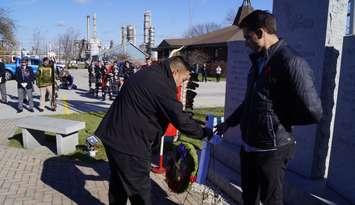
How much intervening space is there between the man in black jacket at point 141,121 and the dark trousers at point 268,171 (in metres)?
0.53

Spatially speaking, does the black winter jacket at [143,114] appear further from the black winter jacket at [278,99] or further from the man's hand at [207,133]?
the black winter jacket at [278,99]

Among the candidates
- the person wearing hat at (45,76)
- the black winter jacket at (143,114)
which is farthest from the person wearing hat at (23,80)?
the black winter jacket at (143,114)

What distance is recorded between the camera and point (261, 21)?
2854mm

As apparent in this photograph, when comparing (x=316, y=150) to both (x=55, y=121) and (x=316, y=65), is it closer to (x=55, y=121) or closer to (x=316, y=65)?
(x=316, y=65)

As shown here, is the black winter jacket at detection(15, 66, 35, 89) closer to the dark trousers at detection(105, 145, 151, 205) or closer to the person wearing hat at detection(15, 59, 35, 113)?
the person wearing hat at detection(15, 59, 35, 113)

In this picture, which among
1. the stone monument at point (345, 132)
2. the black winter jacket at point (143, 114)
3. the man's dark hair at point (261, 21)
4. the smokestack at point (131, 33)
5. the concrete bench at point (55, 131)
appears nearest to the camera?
the man's dark hair at point (261, 21)

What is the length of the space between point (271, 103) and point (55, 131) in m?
5.08

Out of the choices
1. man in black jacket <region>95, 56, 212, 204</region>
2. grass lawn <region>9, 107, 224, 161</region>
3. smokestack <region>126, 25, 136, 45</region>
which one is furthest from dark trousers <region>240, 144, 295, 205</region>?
smokestack <region>126, 25, 136, 45</region>

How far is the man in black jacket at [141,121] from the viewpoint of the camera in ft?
10.9

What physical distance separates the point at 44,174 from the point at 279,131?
4.22 meters

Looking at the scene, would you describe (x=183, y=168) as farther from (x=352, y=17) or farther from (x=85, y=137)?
(x=85, y=137)

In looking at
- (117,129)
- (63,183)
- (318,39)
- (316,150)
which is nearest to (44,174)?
(63,183)

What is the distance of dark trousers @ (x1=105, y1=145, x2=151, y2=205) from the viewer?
347 cm

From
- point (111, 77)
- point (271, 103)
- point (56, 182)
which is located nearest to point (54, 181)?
point (56, 182)
